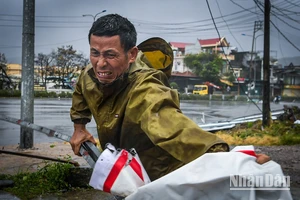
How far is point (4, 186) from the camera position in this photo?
13.6 feet

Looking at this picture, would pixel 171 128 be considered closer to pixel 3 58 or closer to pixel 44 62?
pixel 3 58

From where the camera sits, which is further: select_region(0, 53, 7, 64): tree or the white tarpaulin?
select_region(0, 53, 7, 64): tree

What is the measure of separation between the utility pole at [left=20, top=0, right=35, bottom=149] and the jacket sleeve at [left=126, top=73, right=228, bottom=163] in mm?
4797

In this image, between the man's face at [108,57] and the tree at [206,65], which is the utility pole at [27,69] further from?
the tree at [206,65]

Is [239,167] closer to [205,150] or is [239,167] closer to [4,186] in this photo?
[205,150]

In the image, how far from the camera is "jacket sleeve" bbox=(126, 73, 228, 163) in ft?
5.09

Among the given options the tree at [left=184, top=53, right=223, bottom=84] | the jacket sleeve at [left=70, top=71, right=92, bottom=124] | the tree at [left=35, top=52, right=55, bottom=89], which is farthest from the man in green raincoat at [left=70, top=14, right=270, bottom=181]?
the tree at [left=184, top=53, right=223, bottom=84]

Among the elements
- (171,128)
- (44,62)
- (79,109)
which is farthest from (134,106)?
(44,62)

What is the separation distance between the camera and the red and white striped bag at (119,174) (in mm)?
1498

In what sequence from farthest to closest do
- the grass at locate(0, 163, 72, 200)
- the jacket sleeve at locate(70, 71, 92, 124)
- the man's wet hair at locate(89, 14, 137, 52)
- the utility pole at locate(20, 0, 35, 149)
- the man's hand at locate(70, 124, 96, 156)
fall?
the utility pole at locate(20, 0, 35, 149), the grass at locate(0, 163, 72, 200), the jacket sleeve at locate(70, 71, 92, 124), the man's hand at locate(70, 124, 96, 156), the man's wet hair at locate(89, 14, 137, 52)

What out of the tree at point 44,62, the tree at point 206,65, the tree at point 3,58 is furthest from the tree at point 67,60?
the tree at point 206,65

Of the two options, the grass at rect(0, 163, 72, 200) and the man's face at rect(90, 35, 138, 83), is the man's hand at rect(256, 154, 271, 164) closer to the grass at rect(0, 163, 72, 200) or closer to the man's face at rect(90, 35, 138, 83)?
the man's face at rect(90, 35, 138, 83)

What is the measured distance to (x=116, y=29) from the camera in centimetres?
188

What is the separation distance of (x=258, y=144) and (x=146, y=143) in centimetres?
733
